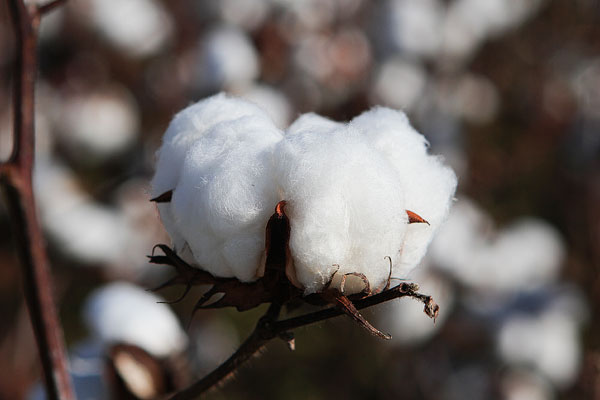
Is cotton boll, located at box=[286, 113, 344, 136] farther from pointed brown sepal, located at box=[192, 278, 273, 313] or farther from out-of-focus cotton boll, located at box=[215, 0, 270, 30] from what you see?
out-of-focus cotton boll, located at box=[215, 0, 270, 30]

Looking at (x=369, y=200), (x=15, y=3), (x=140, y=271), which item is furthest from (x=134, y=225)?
(x=369, y=200)

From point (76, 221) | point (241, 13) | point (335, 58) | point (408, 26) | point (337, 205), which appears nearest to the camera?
point (337, 205)

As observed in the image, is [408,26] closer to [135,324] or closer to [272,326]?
[135,324]

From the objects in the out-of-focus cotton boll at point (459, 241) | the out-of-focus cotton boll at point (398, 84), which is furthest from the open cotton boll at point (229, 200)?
the out-of-focus cotton boll at point (398, 84)

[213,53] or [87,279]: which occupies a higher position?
[213,53]

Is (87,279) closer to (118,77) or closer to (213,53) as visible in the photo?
(118,77)

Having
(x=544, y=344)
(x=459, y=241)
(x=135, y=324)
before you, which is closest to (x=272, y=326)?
(x=135, y=324)
